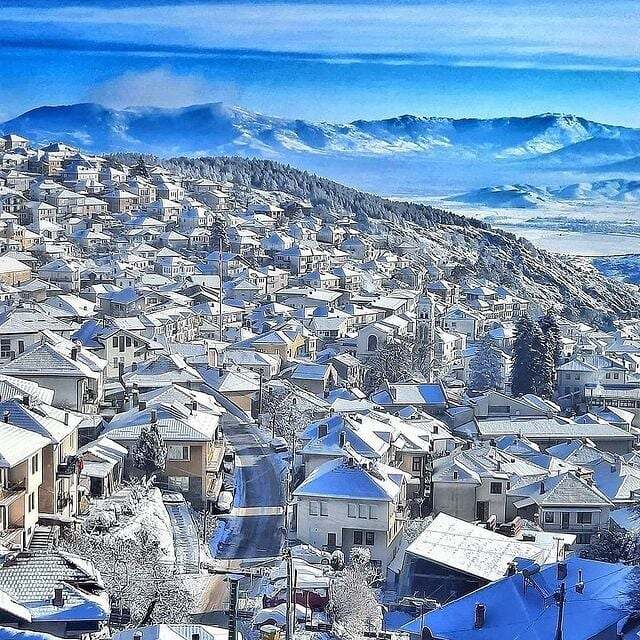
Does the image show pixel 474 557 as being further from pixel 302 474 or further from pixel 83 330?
pixel 83 330

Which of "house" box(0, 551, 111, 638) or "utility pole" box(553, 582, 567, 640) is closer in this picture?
"house" box(0, 551, 111, 638)

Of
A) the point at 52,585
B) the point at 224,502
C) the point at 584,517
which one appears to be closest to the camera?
the point at 52,585

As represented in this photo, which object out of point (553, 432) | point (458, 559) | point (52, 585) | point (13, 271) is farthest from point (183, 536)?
point (13, 271)

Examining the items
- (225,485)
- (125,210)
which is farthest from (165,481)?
(125,210)

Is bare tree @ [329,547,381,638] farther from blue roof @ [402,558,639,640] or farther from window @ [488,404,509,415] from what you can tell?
window @ [488,404,509,415]

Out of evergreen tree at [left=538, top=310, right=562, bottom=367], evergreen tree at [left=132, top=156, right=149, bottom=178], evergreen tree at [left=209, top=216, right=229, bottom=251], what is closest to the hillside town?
evergreen tree at [left=538, top=310, right=562, bottom=367]

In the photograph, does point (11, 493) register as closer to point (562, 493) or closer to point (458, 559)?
point (458, 559)
